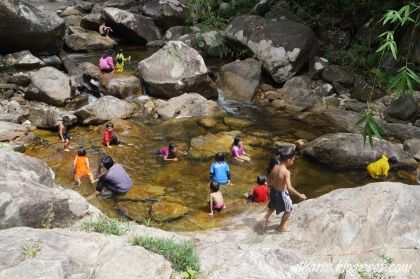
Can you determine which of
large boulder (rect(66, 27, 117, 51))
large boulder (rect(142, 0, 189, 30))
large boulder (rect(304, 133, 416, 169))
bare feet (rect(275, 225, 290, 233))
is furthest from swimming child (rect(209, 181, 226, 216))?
large boulder (rect(142, 0, 189, 30))

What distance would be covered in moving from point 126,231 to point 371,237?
398 centimetres

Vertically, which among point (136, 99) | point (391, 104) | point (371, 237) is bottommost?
point (136, 99)

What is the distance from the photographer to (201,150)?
505 inches

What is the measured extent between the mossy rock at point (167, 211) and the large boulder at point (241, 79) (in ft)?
27.6

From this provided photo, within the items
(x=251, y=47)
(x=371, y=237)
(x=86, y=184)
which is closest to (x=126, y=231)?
(x=371, y=237)

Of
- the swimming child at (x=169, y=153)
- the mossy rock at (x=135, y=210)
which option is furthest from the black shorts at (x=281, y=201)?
the swimming child at (x=169, y=153)

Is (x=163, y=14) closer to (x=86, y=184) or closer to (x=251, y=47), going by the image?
(x=251, y=47)

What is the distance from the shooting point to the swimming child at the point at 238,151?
476 inches

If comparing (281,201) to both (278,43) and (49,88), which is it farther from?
(278,43)

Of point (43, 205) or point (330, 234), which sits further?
point (330, 234)

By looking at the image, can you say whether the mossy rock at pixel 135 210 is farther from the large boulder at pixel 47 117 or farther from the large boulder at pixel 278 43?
the large boulder at pixel 278 43

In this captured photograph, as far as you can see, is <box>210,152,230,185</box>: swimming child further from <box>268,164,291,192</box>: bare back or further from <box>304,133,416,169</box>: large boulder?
<box>304,133,416,169</box>: large boulder

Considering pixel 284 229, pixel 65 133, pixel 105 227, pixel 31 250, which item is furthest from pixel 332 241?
pixel 65 133

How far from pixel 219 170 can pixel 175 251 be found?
540cm
